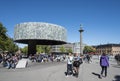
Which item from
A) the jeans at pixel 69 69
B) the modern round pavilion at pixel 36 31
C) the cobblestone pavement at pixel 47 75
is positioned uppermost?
the modern round pavilion at pixel 36 31

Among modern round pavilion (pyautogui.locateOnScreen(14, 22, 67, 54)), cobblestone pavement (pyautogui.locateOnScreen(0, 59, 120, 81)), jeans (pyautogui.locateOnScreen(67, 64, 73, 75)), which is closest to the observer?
cobblestone pavement (pyautogui.locateOnScreen(0, 59, 120, 81))

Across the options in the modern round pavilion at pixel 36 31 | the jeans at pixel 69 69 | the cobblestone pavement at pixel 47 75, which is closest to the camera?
the cobblestone pavement at pixel 47 75

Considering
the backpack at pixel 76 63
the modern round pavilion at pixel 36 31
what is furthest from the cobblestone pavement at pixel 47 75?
the modern round pavilion at pixel 36 31

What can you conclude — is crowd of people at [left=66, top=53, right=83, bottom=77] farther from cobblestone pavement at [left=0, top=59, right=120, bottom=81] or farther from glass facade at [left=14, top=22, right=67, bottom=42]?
glass facade at [left=14, top=22, right=67, bottom=42]

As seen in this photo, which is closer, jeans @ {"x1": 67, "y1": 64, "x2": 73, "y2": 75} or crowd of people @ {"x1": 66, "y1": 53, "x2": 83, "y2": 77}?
crowd of people @ {"x1": 66, "y1": 53, "x2": 83, "y2": 77}

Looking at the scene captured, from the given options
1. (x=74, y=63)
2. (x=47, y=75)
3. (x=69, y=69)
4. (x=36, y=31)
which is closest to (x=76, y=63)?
(x=74, y=63)

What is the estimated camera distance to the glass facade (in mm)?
42906

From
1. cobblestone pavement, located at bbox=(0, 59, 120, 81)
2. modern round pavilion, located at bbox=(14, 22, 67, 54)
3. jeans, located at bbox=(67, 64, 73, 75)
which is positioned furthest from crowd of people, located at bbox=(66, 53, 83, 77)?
modern round pavilion, located at bbox=(14, 22, 67, 54)

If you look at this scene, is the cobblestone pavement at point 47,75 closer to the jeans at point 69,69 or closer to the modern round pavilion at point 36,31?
the jeans at point 69,69

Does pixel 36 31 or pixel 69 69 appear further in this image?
pixel 36 31

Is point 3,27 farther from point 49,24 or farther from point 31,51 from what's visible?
point 49,24

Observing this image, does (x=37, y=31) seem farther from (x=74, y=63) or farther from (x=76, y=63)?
(x=76, y=63)

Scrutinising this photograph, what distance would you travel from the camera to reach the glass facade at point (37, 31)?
42.9 m

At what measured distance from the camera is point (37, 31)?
1695 inches
